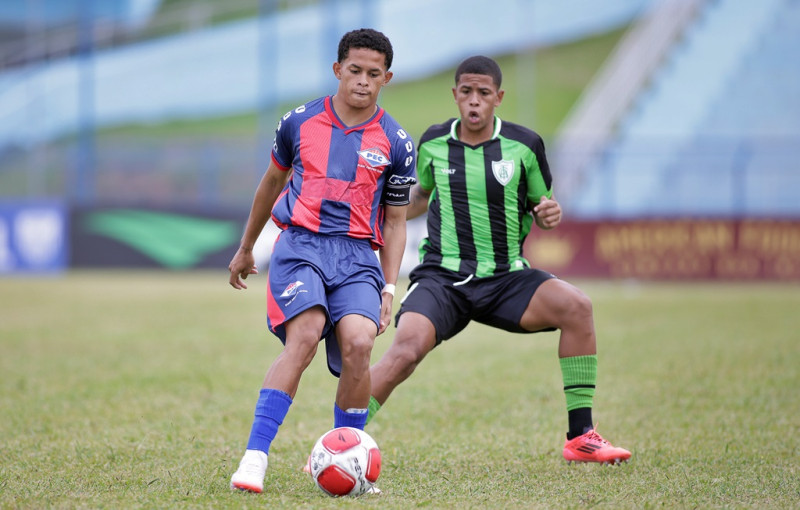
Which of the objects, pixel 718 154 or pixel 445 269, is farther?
pixel 718 154

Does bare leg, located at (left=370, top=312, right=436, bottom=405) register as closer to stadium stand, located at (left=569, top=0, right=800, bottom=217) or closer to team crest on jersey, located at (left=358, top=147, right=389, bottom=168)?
team crest on jersey, located at (left=358, top=147, right=389, bottom=168)

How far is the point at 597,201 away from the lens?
79.0 ft

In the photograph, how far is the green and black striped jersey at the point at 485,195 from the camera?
19.9 ft

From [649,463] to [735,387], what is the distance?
2.91 metres

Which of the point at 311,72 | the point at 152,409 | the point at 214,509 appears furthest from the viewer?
the point at 311,72

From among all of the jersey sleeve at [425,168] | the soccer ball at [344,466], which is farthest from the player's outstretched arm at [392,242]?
the jersey sleeve at [425,168]

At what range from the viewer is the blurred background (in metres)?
20.6

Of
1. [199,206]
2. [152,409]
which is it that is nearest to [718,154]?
[199,206]

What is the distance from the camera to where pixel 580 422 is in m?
5.88

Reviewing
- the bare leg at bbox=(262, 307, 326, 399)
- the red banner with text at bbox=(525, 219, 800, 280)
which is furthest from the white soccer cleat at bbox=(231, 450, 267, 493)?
the red banner with text at bbox=(525, 219, 800, 280)

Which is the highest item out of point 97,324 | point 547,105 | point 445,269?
point 547,105

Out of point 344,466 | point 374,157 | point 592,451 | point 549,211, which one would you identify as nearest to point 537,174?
point 549,211

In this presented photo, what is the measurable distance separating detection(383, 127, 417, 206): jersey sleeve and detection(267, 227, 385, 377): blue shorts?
31 cm

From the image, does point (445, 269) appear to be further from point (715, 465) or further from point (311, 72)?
point (311, 72)
